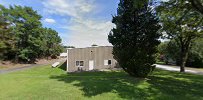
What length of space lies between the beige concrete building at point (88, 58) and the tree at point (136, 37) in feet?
51.1

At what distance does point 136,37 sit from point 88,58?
16.8 metres

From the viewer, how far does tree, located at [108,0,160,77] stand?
17.1 metres

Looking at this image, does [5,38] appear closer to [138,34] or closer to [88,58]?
[88,58]

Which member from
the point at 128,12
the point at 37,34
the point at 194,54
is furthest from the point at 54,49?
the point at 128,12

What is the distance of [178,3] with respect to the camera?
15.1 metres

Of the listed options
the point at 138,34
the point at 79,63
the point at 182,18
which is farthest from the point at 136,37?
the point at 79,63

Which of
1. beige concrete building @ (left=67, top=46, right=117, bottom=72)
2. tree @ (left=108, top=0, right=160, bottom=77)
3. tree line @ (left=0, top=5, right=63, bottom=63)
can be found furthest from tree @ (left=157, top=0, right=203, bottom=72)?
tree line @ (left=0, top=5, right=63, bottom=63)

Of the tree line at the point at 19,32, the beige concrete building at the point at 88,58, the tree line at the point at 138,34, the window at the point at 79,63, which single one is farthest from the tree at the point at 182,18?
the tree line at the point at 19,32

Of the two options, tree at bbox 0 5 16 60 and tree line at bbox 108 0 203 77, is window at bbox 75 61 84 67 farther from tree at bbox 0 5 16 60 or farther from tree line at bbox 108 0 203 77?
tree at bbox 0 5 16 60

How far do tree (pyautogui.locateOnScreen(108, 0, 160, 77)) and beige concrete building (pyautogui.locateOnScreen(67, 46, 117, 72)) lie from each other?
15.6 m

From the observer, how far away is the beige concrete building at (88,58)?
32.8 m

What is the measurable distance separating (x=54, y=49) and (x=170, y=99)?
7151 cm

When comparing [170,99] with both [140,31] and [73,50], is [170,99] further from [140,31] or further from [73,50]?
[73,50]

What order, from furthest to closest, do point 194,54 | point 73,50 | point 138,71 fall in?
point 194,54
point 73,50
point 138,71
